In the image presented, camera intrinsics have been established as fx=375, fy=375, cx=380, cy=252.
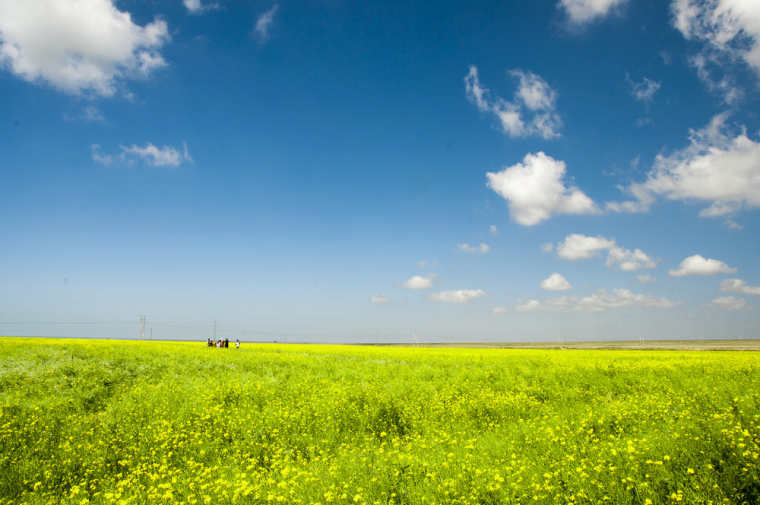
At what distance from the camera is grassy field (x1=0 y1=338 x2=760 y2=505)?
295 inches

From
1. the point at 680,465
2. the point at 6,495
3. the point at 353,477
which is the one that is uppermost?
the point at 680,465

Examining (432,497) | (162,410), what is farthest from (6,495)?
(432,497)

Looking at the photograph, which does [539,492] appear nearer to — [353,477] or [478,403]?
[353,477]

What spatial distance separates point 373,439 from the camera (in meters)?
11.8

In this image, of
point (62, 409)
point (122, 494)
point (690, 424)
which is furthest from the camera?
point (62, 409)

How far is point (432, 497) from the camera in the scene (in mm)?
7188

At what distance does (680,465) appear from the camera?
25.7 feet

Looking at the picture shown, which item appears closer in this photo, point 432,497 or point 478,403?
point 432,497

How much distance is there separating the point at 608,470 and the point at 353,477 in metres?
5.49

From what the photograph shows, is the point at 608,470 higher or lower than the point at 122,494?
higher

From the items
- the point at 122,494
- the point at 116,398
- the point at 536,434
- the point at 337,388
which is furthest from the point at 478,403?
the point at 116,398

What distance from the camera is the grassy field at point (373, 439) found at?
748cm

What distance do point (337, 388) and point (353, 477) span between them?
8.95 metres

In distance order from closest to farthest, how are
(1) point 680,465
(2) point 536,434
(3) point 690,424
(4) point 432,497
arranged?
(4) point 432,497 < (1) point 680,465 < (3) point 690,424 < (2) point 536,434
